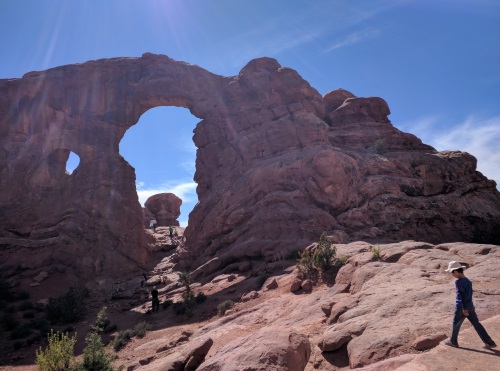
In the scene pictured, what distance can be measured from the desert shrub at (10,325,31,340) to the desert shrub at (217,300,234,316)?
369 inches

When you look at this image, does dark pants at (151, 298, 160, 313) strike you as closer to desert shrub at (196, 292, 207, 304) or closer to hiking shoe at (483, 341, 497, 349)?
desert shrub at (196, 292, 207, 304)

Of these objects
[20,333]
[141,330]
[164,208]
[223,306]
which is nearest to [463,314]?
[223,306]

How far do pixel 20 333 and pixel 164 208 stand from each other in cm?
3546

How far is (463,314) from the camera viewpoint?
5844 mm

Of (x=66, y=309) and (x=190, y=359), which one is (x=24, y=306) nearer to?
(x=66, y=309)

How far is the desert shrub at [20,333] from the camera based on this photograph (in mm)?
16172

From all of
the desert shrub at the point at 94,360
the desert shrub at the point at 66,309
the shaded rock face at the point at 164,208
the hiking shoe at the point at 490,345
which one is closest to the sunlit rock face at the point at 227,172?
the desert shrub at the point at 66,309

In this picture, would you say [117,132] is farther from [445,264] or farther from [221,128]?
[445,264]

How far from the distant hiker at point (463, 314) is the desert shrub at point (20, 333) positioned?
58.5ft

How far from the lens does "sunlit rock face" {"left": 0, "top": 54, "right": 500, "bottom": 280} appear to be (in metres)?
23.1

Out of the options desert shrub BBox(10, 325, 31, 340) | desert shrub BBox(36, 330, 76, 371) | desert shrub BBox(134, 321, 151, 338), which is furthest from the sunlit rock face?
desert shrub BBox(36, 330, 76, 371)

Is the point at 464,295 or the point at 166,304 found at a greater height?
the point at 166,304

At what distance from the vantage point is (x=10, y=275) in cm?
2383

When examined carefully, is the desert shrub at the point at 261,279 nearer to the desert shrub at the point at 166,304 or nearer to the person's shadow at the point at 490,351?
the desert shrub at the point at 166,304
